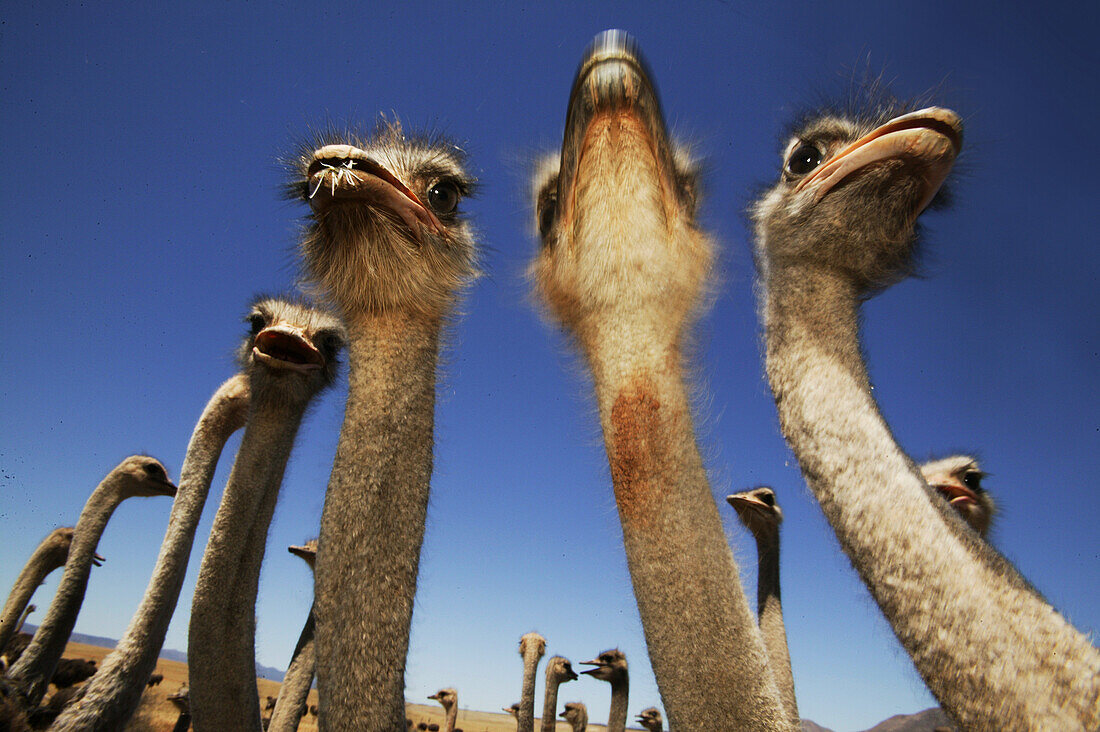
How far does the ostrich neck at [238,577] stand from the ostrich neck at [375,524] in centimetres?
126

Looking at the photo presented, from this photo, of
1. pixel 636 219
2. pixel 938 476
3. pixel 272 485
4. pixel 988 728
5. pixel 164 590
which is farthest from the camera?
pixel 938 476

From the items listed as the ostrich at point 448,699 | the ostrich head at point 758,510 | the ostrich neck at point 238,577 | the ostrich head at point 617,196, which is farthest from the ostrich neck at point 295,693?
the ostrich at point 448,699

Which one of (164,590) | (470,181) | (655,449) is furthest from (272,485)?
(655,449)

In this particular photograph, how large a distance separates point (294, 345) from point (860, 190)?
2633mm

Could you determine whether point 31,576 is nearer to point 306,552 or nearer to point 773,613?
point 306,552

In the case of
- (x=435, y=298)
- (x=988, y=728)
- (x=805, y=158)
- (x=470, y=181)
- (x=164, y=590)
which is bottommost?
(x=988, y=728)

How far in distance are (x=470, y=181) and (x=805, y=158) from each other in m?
1.41

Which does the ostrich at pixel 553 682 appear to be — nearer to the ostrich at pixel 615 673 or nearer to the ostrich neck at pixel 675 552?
the ostrich at pixel 615 673

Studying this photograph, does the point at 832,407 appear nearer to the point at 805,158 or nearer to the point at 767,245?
the point at 767,245

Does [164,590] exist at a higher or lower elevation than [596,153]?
lower

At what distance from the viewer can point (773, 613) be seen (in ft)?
15.7

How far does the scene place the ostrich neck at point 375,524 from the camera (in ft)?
6.03

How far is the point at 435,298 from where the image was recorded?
258cm

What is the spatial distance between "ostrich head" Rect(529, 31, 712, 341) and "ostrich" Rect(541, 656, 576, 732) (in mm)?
8846
